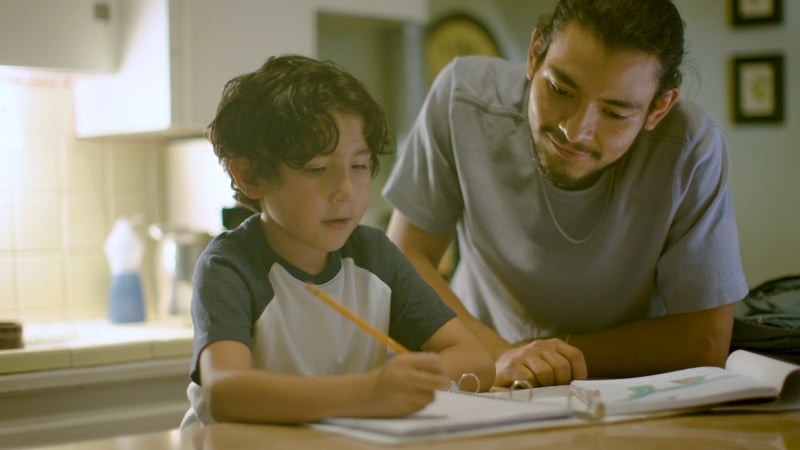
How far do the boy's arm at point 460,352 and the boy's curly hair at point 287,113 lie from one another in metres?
0.24

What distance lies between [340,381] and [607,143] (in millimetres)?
655

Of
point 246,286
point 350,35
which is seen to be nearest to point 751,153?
point 350,35

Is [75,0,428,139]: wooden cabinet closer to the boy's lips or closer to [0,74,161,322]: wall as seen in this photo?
[0,74,161,322]: wall

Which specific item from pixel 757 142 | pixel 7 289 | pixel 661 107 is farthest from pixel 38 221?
pixel 757 142

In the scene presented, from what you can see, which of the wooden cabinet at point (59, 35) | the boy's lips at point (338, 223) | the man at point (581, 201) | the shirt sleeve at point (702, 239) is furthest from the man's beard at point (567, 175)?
the wooden cabinet at point (59, 35)

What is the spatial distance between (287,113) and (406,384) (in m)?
0.36

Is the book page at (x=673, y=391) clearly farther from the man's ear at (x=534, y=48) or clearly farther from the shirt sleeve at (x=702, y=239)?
the man's ear at (x=534, y=48)

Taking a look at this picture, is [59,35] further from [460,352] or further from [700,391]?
[700,391]

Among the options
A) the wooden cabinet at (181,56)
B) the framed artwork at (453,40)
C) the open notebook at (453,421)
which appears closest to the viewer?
the open notebook at (453,421)

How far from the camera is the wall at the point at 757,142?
3.38 metres

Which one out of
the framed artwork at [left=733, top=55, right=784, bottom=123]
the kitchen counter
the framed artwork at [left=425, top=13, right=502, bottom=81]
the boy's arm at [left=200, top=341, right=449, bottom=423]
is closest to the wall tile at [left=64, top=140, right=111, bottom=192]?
the kitchen counter

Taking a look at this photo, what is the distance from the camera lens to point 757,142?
3.45m

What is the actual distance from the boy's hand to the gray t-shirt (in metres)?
0.70

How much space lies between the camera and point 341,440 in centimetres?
89
